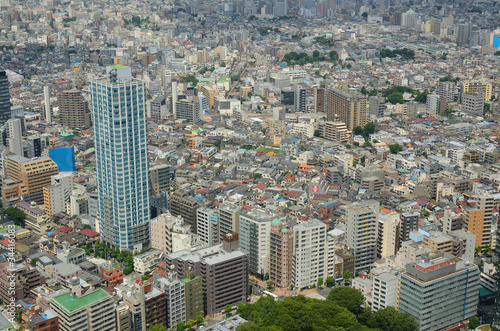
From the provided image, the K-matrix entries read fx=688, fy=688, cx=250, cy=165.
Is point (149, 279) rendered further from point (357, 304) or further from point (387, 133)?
point (387, 133)

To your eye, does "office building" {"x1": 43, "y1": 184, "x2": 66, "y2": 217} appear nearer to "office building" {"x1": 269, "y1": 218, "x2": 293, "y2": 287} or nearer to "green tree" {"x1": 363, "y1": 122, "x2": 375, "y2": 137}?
"office building" {"x1": 269, "y1": 218, "x2": 293, "y2": 287}

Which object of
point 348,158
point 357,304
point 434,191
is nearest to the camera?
point 357,304

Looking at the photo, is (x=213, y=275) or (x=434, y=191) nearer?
(x=213, y=275)

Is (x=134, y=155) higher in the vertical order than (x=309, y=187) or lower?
higher

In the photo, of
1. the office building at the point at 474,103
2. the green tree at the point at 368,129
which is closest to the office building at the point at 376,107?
the green tree at the point at 368,129

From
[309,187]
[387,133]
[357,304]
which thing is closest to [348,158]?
[309,187]

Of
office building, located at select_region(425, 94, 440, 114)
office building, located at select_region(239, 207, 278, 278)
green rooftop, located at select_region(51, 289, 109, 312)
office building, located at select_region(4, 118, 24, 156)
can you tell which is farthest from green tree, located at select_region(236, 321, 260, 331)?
office building, located at select_region(425, 94, 440, 114)

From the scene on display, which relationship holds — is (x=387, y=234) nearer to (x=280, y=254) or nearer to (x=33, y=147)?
(x=280, y=254)
